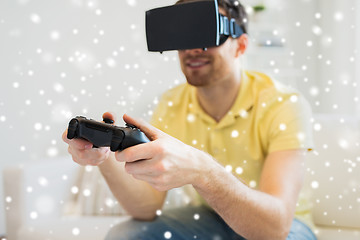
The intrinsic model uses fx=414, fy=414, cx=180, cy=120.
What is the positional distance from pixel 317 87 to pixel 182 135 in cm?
130

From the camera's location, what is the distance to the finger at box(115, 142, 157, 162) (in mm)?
343

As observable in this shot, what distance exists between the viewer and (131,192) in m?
0.64

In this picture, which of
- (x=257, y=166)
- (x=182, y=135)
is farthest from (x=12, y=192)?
(x=257, y=166)

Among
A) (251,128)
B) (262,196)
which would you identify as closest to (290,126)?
(251,128)

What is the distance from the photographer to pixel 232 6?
60 centimetres

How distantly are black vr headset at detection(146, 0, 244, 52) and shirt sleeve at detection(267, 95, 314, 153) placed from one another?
1.00 feet

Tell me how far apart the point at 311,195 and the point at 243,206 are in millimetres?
364

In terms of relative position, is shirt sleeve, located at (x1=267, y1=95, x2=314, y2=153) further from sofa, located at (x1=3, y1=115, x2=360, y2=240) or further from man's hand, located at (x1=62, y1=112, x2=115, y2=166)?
man's hand, located at (x1=62, y1=112, x2=115, y2=166)

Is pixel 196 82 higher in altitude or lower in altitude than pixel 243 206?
higher

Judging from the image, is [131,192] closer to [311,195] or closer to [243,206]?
[243,206]

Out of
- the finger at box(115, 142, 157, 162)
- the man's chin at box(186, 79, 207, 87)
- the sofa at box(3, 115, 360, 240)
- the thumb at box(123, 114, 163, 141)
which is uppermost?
the man's chin at box(186, 79, 207, 87)

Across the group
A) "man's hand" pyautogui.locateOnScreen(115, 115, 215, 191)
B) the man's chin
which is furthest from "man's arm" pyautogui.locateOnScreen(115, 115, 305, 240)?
the man's chin

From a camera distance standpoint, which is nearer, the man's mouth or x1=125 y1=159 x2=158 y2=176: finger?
x1=125 y1=159 x2=158 y2=176: finger

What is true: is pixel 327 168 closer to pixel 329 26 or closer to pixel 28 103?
pixel 28 103
